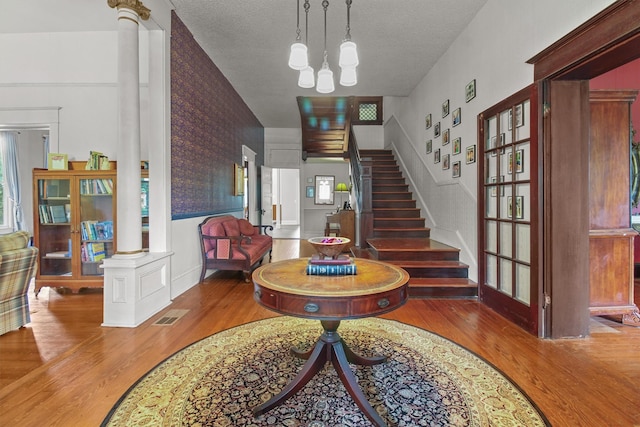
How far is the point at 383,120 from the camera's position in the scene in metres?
8.95

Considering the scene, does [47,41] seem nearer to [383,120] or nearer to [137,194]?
[137,194]

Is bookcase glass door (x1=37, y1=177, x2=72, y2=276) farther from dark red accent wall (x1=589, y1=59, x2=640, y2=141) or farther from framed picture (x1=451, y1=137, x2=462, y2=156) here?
dark red accent wall (x1=589, y1=59, x2=640, y2=141)

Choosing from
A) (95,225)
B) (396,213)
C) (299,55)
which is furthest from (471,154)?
(95,225)

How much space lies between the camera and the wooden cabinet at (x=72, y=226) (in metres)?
3.61

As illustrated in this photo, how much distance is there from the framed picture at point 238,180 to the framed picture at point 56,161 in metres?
2.61

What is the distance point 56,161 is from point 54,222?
2.51ft

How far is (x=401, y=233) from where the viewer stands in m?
4.96

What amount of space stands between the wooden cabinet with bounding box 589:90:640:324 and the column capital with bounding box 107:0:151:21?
4353 mm

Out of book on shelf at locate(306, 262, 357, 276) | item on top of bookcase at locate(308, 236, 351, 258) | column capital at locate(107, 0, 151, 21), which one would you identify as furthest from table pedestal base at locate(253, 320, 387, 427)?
column capital at locate(107, 0, 151, 21)

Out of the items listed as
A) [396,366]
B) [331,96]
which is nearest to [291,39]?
[331,96]

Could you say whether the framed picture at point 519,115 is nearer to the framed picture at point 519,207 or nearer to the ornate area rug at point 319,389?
the framed picture at point 519,207

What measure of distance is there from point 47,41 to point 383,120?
24.8 feet

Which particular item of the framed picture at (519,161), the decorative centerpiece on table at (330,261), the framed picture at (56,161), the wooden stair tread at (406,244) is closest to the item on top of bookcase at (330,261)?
the decorative centerpiece on table at (330,261)

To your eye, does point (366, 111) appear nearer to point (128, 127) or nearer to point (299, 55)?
point (299, 55)
